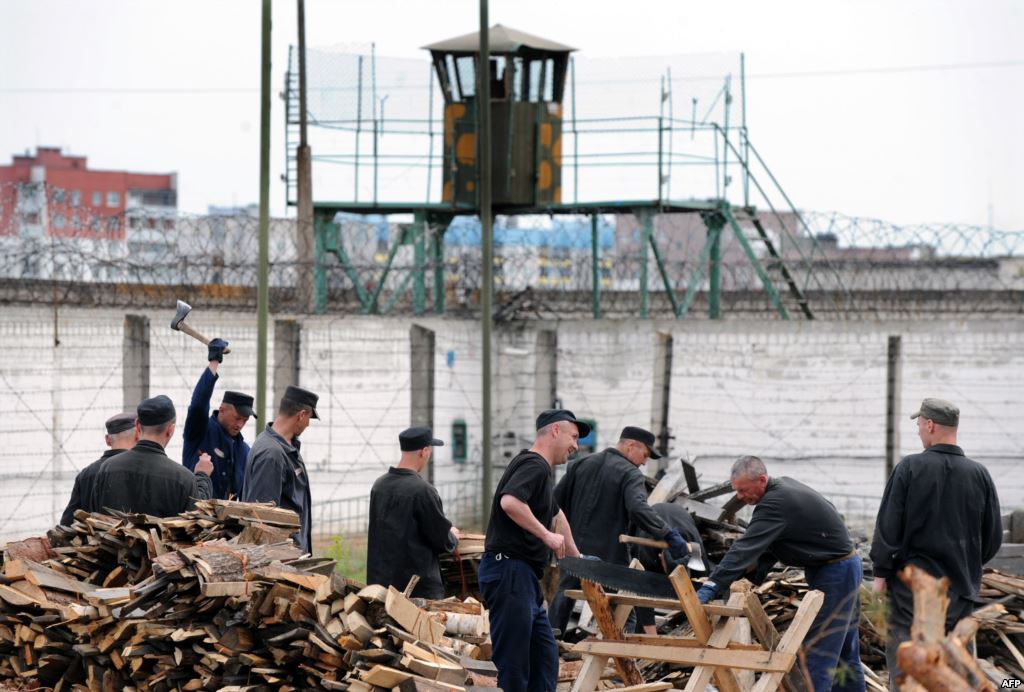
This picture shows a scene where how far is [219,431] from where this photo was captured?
10875mm

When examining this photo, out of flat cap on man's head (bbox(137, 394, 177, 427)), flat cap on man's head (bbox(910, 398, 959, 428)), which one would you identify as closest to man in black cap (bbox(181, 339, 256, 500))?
flat cap on man's head (bbox(137, 394, 177, 427))

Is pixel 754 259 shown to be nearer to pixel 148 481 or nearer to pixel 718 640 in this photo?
pixel 148 481

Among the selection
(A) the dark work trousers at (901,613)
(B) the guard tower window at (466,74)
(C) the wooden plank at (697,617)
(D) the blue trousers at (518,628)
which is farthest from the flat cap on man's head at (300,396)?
(B) the guard tower window at (466,74)

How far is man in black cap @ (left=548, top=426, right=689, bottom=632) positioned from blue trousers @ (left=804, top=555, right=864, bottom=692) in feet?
5.69

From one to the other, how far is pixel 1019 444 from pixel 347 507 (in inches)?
304

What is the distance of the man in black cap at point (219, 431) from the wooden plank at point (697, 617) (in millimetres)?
4122

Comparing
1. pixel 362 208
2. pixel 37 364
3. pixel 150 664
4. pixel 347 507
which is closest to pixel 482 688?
pixel 150 664

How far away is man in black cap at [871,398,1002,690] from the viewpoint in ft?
28.1

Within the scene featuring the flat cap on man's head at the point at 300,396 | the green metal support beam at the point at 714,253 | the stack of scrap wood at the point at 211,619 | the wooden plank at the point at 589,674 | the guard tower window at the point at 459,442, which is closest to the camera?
the stack of scrap wood at the point at 211,619

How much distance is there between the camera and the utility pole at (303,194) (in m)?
19.2

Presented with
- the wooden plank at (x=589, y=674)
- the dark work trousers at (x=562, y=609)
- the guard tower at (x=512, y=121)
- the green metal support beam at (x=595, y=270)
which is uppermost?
the guard tower at (x=512, y=121)

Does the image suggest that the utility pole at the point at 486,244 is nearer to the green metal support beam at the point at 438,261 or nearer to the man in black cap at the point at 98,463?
the green metal support beam at the point at 438,261

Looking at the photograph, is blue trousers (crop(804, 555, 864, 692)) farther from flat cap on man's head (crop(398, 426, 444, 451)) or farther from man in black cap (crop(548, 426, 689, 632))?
flat cap on man's head (crop(398, 426, 444, 451))

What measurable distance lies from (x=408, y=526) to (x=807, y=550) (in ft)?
8.91
